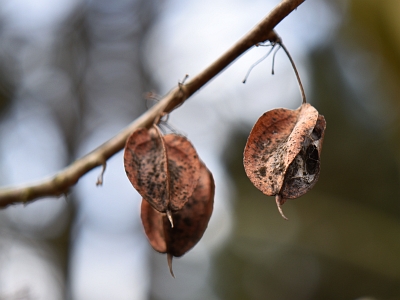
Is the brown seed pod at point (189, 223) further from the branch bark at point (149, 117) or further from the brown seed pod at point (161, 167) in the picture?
the branch bark at point (149, 117)

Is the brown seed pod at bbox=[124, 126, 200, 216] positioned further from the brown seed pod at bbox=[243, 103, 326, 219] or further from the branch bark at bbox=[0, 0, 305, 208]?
the brown seed pod at bbox=[243, 103, 326, 219]

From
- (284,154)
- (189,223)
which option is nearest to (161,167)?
(189,223)

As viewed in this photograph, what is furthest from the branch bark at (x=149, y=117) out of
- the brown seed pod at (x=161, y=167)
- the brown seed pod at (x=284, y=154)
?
the brown seed pod at (x=284, y=154)

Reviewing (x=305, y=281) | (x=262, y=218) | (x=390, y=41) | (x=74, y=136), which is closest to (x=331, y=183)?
(x=262, y=218)

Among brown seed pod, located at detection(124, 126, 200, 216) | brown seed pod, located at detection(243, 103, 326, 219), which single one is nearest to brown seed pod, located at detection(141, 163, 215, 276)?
brown seed pod, located at detection(124, 126, 200, 216)

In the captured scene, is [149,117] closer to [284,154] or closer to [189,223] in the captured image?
[189,223]
